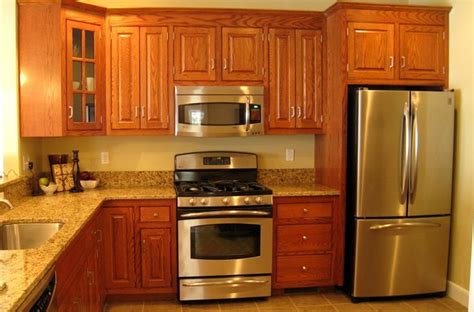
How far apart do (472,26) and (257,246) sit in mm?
2396

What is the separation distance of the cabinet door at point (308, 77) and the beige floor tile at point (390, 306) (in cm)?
156

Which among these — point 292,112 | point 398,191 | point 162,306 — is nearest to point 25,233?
point 162,306

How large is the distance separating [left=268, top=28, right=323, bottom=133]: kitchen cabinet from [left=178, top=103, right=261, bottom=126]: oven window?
0.18 metres

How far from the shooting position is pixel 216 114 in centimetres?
362

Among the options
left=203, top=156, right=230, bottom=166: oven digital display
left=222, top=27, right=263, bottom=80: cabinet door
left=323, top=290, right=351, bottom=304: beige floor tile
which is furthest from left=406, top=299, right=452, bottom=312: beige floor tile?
left=222, top=27, right=263, bottom=80: cabinet door

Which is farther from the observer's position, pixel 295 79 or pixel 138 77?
pixel 295 79

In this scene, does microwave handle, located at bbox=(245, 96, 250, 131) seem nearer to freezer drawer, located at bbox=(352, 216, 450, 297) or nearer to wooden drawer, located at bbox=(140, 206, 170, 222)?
wooden drawer, located at bbox=(140, 206, 170, 222)

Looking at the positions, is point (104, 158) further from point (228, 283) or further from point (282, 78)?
point (282, 78)

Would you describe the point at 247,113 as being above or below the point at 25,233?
above

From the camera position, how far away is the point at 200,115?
3604 millimetres

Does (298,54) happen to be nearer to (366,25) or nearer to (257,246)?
(366,25)

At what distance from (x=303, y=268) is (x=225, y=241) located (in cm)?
70

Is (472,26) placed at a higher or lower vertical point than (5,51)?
higher

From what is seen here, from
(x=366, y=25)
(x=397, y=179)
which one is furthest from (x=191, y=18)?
(x=397, y=179)
